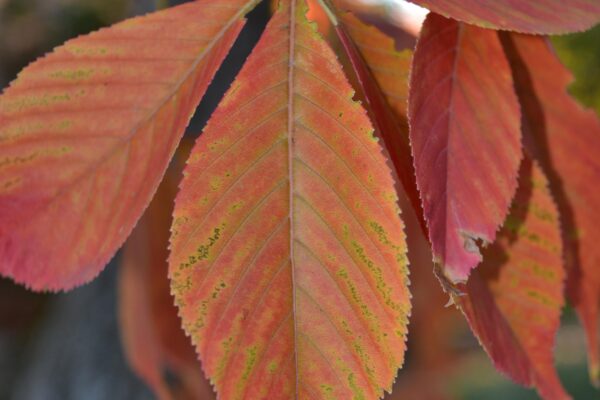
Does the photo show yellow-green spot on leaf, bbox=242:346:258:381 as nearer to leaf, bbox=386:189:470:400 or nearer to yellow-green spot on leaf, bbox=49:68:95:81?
yellow-green spot on leaf, bbox=49:68:95:81

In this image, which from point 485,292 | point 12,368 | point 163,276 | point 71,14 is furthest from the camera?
point 71,14

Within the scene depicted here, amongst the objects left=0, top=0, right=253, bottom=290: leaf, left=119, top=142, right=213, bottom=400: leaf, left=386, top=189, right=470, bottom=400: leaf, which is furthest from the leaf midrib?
left=386, top=189, right=470, bottom=400: leaf

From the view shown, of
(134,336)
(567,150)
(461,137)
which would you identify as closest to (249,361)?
(461,137)

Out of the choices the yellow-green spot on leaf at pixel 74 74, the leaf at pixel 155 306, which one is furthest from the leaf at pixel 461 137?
the leaf at pixel 155 306

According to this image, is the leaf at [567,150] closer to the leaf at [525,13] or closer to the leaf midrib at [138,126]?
the leaf at [525,13]

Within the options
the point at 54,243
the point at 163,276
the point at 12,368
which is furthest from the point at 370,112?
the point at 12,368

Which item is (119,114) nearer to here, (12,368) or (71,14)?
(12,368)

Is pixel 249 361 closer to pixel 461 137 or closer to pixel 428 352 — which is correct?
pixel 461 137
